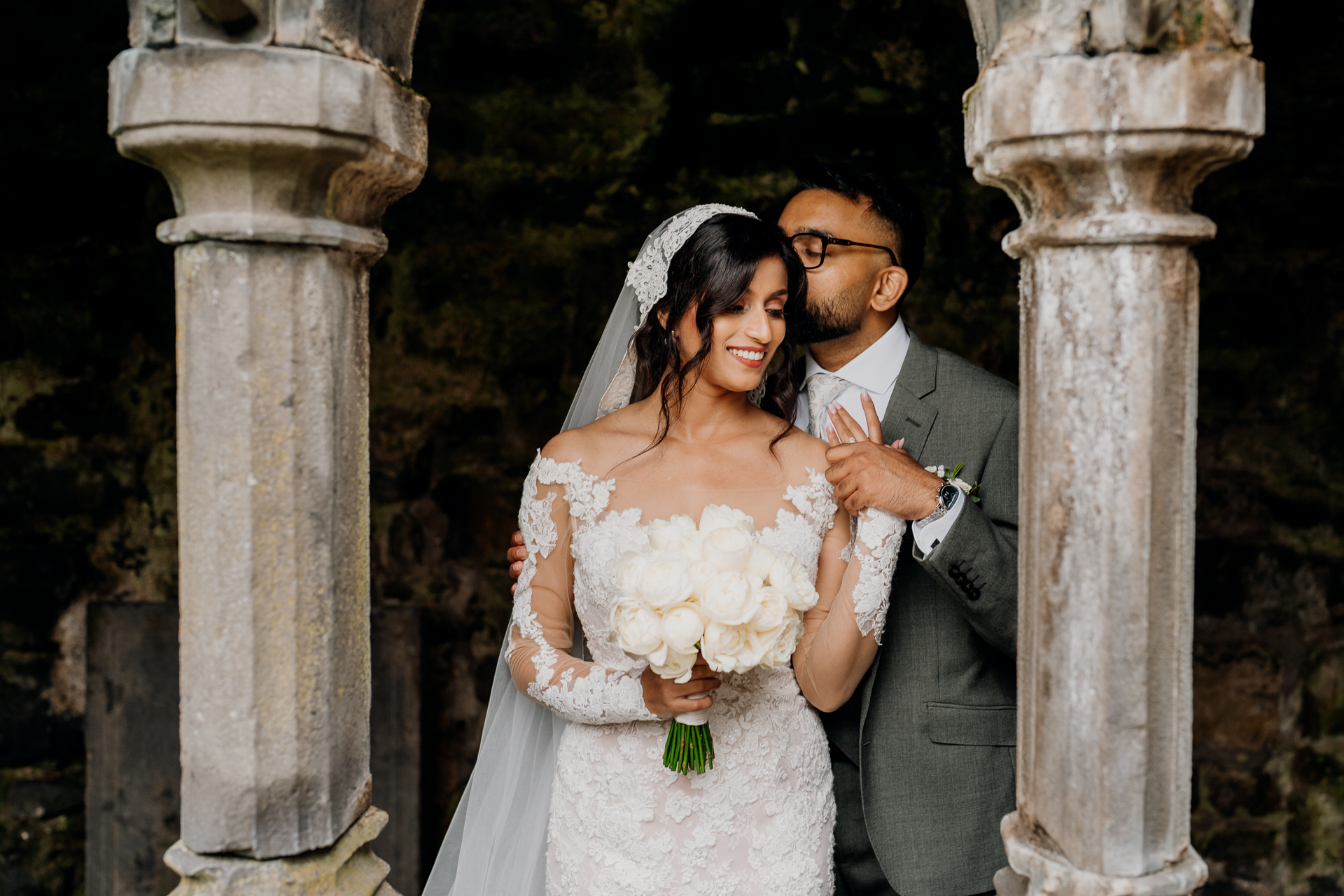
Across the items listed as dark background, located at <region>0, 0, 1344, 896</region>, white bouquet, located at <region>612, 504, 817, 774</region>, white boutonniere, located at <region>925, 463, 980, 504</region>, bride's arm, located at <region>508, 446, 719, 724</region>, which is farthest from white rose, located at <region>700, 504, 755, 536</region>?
dark background, located at <region>0, 0, 1344, 896</region>

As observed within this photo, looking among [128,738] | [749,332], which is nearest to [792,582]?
[749,332]

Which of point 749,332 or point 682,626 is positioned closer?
point 682,626

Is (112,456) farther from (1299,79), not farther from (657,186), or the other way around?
(1299,79)

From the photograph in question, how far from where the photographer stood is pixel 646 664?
218 centimetres

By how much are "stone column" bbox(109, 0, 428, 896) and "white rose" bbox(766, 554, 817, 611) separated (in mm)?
756

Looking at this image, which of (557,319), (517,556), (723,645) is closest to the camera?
(723,645)

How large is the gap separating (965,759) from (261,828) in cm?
144

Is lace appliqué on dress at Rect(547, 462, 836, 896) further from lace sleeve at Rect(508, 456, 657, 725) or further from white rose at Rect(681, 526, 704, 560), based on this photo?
white rose at Rect(681, 526, 704, 560)

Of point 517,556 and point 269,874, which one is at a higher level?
point 517,556

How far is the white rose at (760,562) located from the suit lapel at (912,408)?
2.01 ft

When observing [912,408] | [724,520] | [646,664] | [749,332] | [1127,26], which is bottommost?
[646,664]

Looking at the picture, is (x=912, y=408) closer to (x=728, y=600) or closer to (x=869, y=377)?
(x=869, y=377)

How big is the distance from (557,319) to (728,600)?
81.1 inches

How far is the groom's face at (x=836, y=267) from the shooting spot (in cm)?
256
